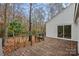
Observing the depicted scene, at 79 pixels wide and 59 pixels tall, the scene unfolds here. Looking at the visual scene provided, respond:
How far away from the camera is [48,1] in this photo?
180 cm

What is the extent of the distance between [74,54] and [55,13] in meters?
0.55

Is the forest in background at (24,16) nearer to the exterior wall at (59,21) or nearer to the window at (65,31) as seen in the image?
the exterior wall at (59,21)

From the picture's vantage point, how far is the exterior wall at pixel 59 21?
5.79ft

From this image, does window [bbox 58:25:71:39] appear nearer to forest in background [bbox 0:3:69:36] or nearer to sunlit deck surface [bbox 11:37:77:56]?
sunlit deck surface [bbox 11:37:77:56]

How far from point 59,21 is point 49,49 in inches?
14.3

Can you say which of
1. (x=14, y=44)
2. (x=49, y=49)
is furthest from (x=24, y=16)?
(x=49, y=49)

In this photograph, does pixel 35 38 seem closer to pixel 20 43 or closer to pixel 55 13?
pixel 20 43

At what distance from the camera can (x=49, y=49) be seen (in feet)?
5.88

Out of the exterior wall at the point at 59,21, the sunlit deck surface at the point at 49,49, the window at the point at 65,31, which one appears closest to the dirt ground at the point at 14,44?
the sunlit deck surface at the point at 49,49

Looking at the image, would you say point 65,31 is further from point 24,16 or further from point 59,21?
point 24,16

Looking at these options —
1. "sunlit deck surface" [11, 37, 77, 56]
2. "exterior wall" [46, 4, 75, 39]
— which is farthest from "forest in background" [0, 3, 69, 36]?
"sunlit deck surface" [11, 37, 77, 56]

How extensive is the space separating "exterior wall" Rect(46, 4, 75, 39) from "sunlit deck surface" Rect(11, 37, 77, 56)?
85 millimetres

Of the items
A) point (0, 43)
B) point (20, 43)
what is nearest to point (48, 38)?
point (20, 43)

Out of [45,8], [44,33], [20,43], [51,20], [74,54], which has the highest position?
[45,8]
